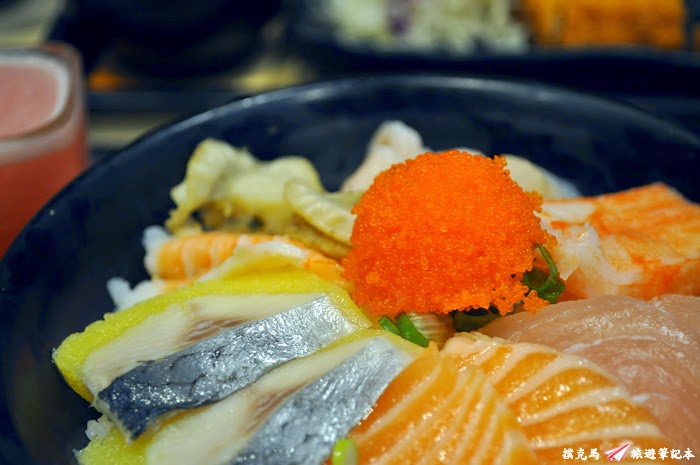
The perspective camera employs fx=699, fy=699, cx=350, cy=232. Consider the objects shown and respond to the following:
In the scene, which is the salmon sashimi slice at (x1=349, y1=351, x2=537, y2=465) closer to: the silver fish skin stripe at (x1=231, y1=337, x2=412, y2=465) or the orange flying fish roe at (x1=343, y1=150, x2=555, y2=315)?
the silver fish skin stripe at (x1=231, y1=337, x2=412, y2=465)

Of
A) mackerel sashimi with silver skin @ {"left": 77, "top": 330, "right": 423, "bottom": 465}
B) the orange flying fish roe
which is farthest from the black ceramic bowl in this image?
the orange flying fish roe

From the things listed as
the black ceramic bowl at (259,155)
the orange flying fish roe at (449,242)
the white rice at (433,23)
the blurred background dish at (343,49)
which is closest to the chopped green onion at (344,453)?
the orange flying fish roe at (449,242)

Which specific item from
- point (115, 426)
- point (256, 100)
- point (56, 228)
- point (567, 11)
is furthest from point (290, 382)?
point (567, 11)

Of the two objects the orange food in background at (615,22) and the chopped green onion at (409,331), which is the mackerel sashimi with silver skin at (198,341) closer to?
the chopped green onion at (409,331)

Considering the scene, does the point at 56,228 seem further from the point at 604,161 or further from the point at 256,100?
the point at 604,161

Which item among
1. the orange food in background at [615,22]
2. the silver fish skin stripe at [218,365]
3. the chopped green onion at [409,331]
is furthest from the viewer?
the orange food in background at [615,22]

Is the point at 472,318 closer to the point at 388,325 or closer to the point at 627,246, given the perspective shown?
the point at 388,325
